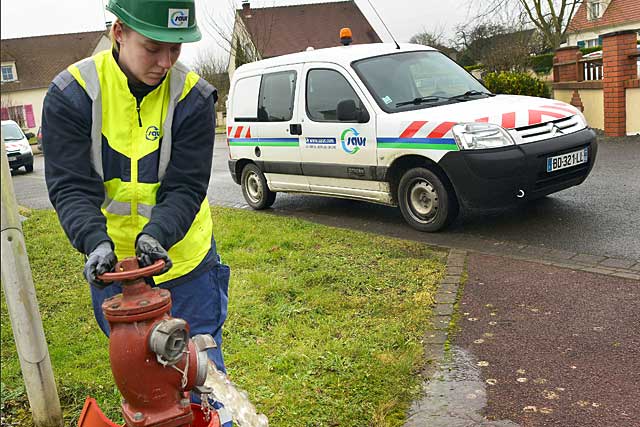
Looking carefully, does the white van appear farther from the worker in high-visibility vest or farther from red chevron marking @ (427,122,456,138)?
the worker in high-visibility vest

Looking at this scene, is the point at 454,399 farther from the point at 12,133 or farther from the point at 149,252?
the point at 12,133

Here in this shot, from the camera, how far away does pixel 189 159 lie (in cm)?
271

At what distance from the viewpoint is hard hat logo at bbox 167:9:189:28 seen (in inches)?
94.0

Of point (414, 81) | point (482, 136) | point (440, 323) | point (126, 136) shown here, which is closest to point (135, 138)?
point (126, 136)

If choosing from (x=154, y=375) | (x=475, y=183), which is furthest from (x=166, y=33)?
(x=475, y=183)

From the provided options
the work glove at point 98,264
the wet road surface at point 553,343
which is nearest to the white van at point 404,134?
the wet road surface at point 553,343

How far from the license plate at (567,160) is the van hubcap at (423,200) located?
3.91 feet

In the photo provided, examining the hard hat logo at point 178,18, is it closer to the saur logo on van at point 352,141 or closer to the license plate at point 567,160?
the license plate at point 567,160

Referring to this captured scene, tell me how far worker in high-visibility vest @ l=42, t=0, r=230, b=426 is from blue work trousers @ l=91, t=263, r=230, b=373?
0.02m

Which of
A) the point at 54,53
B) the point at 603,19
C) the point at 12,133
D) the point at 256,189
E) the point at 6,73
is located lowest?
the point at 256,189

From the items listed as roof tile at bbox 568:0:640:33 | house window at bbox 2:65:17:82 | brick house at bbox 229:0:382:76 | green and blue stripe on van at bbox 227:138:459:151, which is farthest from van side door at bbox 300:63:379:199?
roof tile at bbox 568:0:640:33

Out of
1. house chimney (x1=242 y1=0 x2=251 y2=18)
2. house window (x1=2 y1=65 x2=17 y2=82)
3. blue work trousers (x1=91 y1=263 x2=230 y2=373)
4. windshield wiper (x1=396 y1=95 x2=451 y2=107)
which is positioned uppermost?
house chimney (x1=242 y1=0 x2=251 y2=18)

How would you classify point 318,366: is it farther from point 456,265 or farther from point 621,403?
point 456,265

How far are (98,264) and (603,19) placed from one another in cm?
5505
